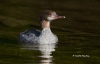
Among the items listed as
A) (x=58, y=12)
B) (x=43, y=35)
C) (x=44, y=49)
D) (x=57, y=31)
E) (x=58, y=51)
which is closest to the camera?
(x=58, y=51)

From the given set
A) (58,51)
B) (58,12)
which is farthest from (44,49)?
(58,12)

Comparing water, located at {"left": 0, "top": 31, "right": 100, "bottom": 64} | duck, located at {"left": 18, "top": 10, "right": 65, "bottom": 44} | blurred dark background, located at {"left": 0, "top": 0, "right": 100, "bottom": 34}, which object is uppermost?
blurred dark background, located at {"left": 0, "top": 0, "right": 100, "bottom": 34}

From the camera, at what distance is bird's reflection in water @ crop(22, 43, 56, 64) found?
16639mm

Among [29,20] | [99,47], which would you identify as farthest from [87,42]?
[29,20]

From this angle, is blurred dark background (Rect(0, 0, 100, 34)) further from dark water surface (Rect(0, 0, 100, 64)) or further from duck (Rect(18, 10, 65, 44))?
duck (Rect(18, 10, 65, 44))

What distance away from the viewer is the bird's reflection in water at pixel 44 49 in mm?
16639

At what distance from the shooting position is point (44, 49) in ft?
61.5

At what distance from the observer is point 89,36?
68.8ft

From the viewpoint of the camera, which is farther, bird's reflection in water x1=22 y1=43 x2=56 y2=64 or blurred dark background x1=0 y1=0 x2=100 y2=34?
blurred dark background x1=0 y1=0 x2=100 y2=34

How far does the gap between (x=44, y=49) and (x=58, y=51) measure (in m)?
0.75

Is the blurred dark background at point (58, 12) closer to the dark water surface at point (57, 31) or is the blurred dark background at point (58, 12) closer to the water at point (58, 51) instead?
the dark water surface at point (57, 31)

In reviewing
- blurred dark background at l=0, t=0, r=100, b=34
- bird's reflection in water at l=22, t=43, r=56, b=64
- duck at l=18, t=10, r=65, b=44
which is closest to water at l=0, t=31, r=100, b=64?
bird's reflection in water at l=22, t=43, r=56, b=64

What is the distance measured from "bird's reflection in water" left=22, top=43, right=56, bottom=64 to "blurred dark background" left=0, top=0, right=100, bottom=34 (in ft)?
10.4

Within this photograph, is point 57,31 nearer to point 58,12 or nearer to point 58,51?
point 58,51
